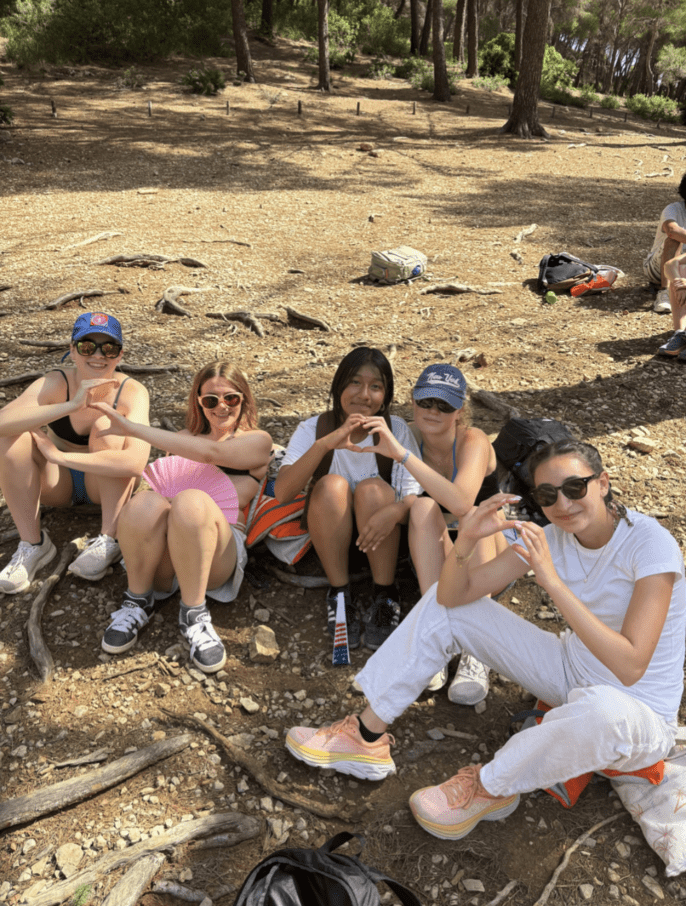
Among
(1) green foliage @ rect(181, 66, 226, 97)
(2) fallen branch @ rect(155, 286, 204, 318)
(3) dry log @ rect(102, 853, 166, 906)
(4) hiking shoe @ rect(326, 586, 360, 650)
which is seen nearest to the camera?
(3) dry log @ rect(102, 853, 166, 906)

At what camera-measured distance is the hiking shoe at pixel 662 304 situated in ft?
22.7

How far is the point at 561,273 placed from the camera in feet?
24.2

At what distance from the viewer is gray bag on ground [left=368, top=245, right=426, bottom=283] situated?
7.53 metres

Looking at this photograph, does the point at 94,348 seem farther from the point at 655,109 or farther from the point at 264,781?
Answer: the point at 655,109

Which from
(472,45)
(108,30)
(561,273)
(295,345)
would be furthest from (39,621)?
(472,45)

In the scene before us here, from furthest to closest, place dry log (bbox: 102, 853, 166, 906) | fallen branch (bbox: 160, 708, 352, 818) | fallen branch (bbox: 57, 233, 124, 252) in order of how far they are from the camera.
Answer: fallen branch (bbox: 57, 233, 124, 252) < fallen branch (bbox: 160, 708, 352, 818) < dry log (bbox: 102, 853, 166, 906)

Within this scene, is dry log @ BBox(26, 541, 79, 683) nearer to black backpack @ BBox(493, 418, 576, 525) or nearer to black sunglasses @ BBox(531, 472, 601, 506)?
black sunglasses @ BBox(531, 472, 601, 506)

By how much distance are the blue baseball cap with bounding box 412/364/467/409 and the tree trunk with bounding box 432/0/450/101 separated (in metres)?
18.8

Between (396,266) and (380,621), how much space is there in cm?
515

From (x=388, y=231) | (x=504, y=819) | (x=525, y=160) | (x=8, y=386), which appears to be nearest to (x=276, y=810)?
(x=504, y=819)

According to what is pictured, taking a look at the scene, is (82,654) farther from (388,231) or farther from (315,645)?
(388,231)

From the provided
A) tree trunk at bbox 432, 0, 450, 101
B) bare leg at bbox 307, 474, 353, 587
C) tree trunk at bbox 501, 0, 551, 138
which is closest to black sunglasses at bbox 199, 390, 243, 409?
bare leg at bbox 307, 474, 353, 587

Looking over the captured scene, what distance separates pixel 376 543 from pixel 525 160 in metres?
13.6

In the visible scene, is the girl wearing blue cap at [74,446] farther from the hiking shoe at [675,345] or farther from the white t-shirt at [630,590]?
the hiking shoe at [675,345]
